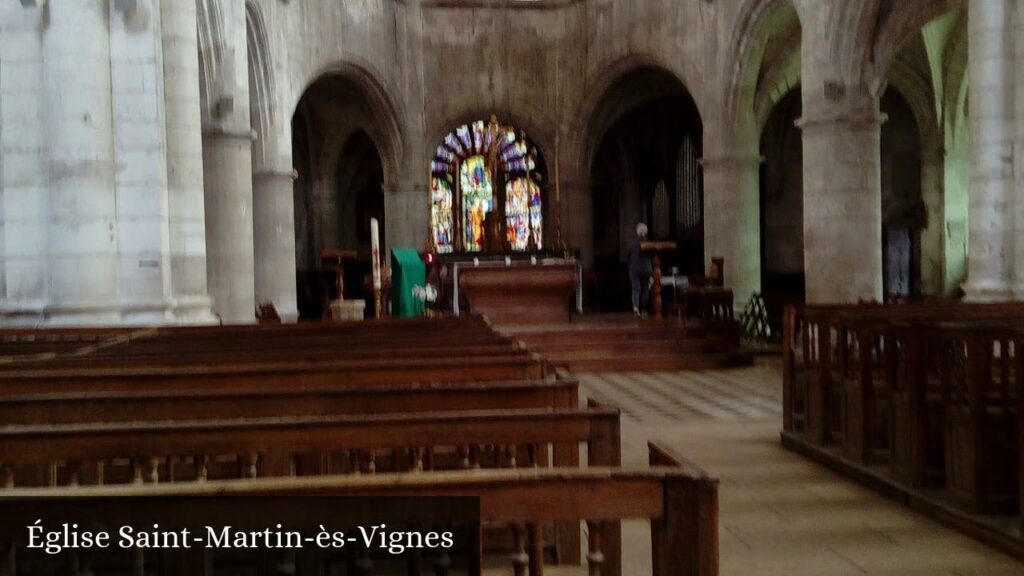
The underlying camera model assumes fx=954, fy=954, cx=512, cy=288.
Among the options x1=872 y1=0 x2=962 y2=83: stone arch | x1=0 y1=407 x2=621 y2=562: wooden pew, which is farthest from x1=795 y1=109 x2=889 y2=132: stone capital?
x1=0 y1=407 x2=621 y2=562: wooden pew

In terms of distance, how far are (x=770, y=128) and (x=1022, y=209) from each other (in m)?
11.7

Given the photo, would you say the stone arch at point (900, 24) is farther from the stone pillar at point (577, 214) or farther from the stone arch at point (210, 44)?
the stone pillar at point (577, 214)

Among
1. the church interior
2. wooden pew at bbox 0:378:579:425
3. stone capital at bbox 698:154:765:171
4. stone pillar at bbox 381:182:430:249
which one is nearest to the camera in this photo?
the church interior

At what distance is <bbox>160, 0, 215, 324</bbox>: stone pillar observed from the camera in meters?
8.90

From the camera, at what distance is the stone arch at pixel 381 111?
1750cm

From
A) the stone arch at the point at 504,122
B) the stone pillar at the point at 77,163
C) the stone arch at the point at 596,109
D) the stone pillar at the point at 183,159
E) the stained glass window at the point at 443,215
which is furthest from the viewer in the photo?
the stained glass window at the point at 443,215

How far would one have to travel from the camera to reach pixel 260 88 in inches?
551

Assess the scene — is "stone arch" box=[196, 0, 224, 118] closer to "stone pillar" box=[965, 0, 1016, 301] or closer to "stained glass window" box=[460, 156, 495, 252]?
"stone pillar" box=[965, 0, 1016, 301]

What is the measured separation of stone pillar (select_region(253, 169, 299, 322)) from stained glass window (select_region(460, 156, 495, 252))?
6.90m

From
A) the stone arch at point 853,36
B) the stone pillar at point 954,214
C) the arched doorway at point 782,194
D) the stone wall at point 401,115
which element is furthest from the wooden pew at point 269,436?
the arched doorway at point 782,194

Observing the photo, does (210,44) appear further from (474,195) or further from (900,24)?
(474,195)

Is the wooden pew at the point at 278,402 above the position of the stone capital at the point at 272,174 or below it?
below

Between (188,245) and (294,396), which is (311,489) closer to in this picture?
(294,396)

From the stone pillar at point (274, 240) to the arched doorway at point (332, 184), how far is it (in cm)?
465
